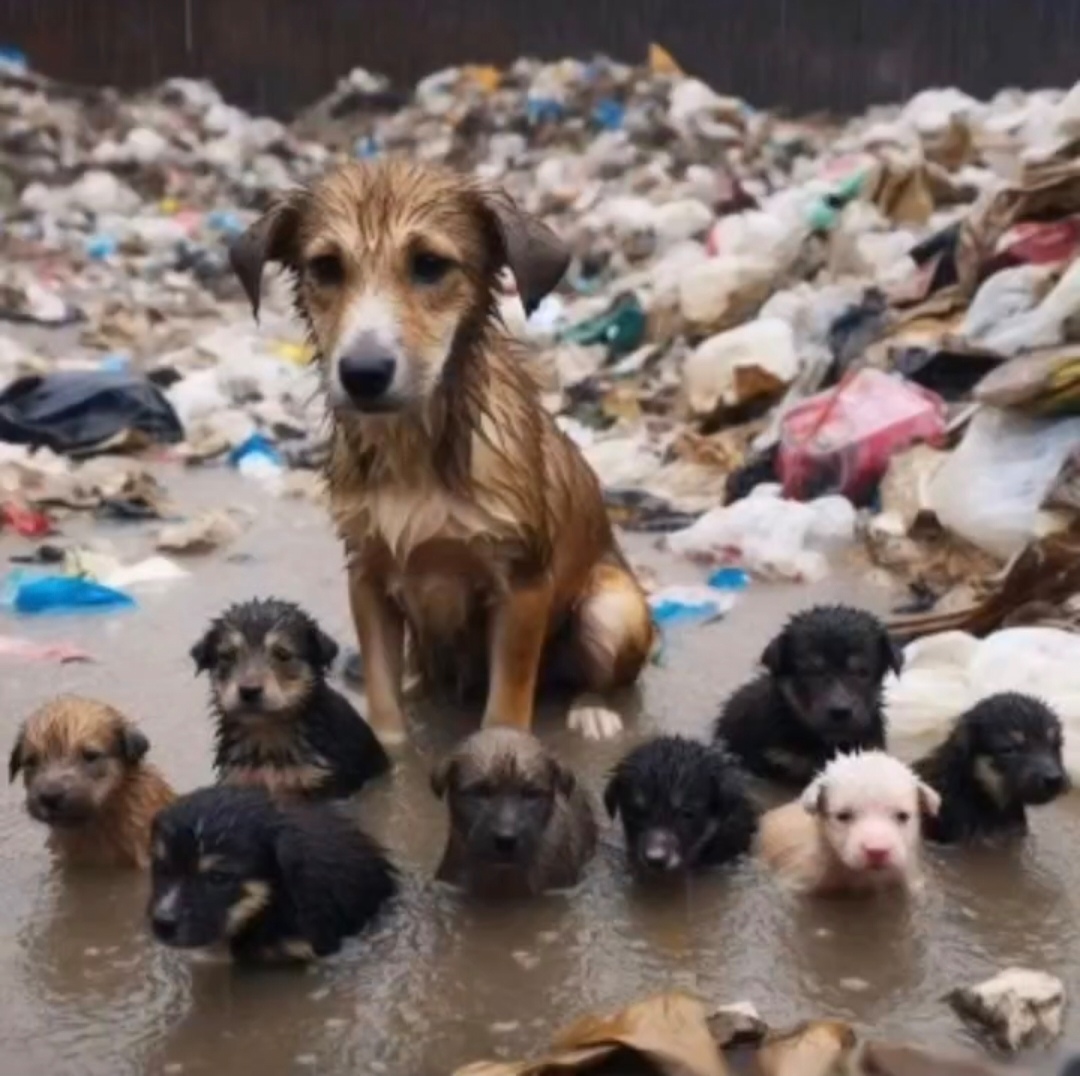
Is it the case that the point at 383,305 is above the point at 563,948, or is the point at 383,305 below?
above

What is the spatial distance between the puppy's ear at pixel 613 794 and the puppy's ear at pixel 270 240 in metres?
1.57

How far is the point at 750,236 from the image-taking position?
1182cm

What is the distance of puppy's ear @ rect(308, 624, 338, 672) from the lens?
5.03 meters

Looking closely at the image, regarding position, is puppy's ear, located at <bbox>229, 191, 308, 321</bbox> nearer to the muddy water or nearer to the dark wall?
the muddy water

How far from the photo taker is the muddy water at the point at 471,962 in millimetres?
3842

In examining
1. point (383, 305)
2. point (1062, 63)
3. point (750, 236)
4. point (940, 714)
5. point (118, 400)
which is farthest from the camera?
point (1062, 63)

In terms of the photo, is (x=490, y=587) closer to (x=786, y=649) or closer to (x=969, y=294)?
(x=786, y=649)

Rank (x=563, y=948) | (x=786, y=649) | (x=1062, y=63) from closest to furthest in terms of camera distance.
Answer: (x=563, y=948) < (x=786, y=649) < (x=1062, y=63)

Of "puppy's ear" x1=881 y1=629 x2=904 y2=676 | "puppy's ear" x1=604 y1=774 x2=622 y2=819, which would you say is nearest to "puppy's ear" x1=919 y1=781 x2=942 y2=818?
"puppy's ear" x1=881 y1=629 x2=904 y2=676

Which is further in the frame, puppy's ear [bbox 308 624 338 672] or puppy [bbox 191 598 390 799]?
puppy's ear [bbox 308 624 338 672]

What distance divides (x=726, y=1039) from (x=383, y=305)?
201 cm

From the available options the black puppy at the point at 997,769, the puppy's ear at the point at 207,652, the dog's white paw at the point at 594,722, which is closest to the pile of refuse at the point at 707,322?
the dog's white paw at the point at 594,722

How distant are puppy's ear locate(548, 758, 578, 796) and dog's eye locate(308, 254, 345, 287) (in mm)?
1299

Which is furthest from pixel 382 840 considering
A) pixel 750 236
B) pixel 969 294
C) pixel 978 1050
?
pixel 750 236
